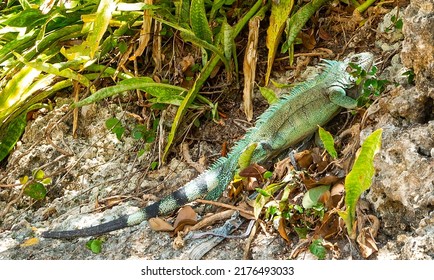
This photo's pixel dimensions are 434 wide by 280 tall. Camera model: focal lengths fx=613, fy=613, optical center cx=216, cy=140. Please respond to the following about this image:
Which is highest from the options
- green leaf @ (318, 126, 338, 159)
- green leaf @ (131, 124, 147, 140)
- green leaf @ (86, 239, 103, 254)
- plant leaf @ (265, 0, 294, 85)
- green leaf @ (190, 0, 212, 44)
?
green leaf @ (190, 0, 212, 44)

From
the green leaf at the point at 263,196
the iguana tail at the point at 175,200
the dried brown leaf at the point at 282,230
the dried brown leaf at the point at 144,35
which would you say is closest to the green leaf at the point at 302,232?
the dried brown leaf at the point at 282,230

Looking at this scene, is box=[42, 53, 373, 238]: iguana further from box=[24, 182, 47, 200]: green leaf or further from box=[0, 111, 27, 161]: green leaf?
box=[0, 111, 27, 161]: green leaf

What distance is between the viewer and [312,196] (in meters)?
2.72

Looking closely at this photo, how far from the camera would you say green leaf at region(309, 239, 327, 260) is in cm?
246

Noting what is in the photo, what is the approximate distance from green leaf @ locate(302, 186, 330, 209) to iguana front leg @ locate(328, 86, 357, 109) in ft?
2.33

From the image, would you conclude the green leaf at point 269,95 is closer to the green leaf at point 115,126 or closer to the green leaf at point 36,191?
the green leaf at point 115,126

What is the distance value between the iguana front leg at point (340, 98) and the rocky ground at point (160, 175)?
0.23m

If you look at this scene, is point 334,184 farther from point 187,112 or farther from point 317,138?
point 187,112

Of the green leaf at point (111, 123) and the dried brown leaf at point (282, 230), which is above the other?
the green leaf at point (111, 123)

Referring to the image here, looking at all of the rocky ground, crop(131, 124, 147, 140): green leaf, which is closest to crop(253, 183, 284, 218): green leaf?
the rocky ground

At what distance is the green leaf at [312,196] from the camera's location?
8.83 feet

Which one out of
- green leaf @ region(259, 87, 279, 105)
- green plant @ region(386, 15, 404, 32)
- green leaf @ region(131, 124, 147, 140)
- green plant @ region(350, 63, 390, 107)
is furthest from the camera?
green leaf @ region(131, 124, 147, 140)

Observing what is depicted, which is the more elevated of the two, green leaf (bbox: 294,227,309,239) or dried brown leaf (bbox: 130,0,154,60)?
dried brown leaf (bbox: 130,0,154,60)

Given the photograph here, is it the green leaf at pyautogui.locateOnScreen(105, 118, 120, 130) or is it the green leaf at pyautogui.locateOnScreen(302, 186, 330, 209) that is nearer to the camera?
the green leaf at pyautogui.locateOnScreen(302, 186, 330, 209)
